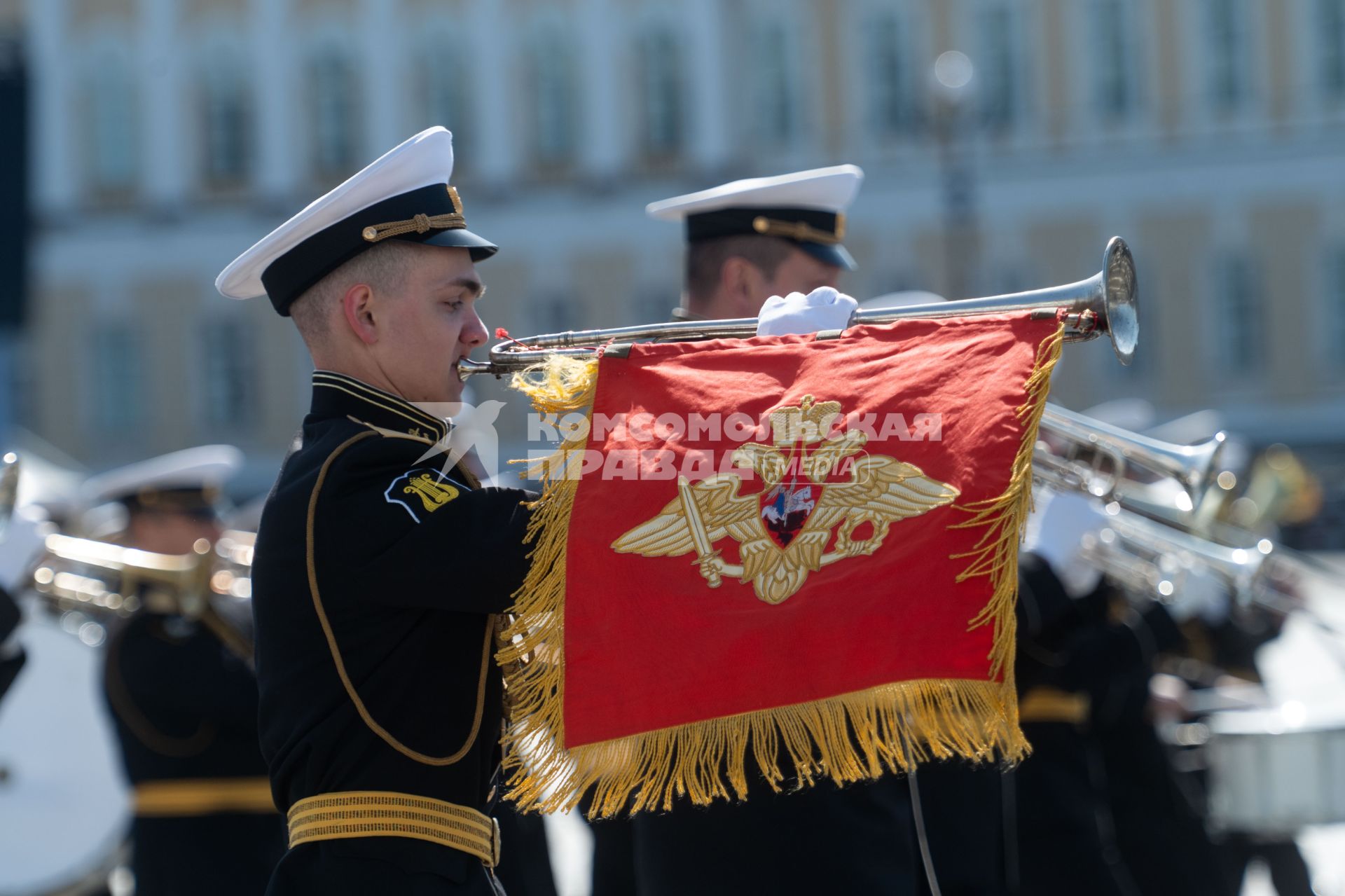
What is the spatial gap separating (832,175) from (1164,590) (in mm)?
1702

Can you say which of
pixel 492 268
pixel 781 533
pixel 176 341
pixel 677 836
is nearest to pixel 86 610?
pixel 677 836

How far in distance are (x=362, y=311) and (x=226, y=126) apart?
108 ft

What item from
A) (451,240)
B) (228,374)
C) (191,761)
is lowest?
(191,761)

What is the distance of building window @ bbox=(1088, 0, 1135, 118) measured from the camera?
3133cm

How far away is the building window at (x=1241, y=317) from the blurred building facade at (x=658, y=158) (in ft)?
→ 0.14

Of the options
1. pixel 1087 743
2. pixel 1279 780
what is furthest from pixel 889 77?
pixel 1087 743

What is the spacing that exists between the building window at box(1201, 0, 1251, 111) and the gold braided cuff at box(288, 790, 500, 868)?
30.3 m

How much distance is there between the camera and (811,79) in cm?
3253

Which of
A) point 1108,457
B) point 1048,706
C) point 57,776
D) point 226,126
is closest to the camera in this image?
point 1108,457

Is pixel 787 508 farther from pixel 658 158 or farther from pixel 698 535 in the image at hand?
pixel 658 158

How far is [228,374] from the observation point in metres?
33.8

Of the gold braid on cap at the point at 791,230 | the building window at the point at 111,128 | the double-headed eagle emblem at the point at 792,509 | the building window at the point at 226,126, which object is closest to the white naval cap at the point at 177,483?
the gold braid on cap at the point at 791,230

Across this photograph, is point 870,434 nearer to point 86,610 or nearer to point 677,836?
point 677,836

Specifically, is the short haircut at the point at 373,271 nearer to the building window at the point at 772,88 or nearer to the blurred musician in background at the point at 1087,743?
the blurred musician in background at the point at 1087,743
